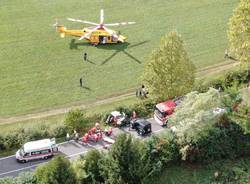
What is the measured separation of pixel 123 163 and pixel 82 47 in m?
33.3

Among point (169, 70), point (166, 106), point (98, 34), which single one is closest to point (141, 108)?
point (166, 106)

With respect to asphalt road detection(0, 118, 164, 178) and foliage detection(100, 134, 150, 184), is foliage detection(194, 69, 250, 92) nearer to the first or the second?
asphalt road detection(0, 118, 164, 178)

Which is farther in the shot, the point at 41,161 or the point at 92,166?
the point at 41,161

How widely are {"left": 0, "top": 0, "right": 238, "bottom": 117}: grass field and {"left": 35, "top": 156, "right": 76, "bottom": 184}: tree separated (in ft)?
65.9

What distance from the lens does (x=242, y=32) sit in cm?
5878

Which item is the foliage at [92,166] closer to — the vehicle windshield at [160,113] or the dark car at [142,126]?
the dark car at [142,126]

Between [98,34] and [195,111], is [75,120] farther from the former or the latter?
[98,34]

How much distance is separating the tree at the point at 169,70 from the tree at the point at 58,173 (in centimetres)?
1762

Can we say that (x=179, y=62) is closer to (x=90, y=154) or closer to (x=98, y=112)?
(x=98, y=112)

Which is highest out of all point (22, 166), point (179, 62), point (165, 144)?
point (179, 62)

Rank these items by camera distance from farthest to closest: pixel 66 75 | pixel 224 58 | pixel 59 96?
pixel 224 58
pixel 66 75
pixel 59 96

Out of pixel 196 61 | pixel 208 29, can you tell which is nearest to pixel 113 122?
pixel 196 61

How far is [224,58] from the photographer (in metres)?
71.6

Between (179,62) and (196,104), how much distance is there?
797 centimetres
